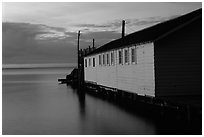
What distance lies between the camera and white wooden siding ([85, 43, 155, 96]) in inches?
677

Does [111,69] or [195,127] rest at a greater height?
[111,69]

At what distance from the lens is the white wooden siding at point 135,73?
17.2 meters

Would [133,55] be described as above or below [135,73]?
above

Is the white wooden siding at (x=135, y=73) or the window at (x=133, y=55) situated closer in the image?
the white wooden siding at (x=135, y=73)

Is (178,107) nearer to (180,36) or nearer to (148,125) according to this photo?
(148,125)

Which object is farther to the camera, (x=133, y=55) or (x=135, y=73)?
(x=133, y=55)

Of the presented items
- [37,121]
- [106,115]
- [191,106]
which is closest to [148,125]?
[191,106]

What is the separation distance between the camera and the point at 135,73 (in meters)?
19.5

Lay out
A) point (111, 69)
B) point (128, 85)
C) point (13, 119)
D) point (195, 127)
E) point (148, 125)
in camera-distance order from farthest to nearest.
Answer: point (111, 69) < point (128, 85) < point (13, 119) < point (148, 125) < point (195, 127)

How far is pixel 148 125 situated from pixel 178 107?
1503 millimetres

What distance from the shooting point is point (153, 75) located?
1681 centimetres

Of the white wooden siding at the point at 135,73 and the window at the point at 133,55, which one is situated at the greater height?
the window at the point at 133,55

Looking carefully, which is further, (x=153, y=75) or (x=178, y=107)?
(x=153, y=75)

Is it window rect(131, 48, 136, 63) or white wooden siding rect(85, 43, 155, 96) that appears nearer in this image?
white wooden siding rect(85, 43, 155, 96)
